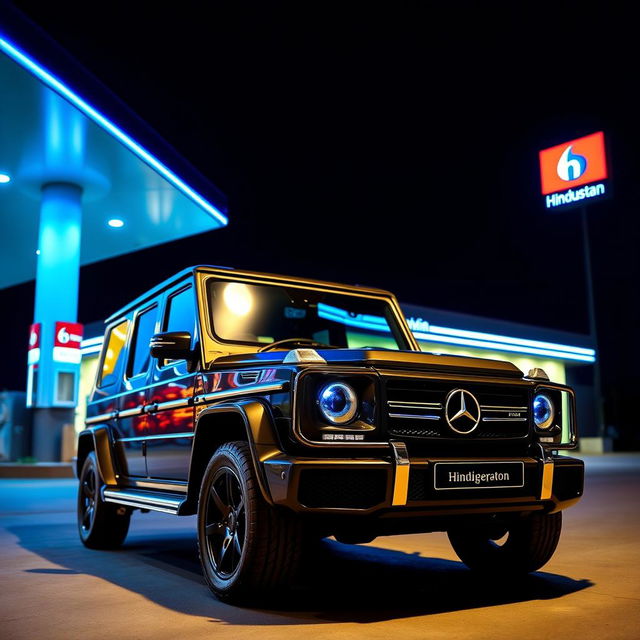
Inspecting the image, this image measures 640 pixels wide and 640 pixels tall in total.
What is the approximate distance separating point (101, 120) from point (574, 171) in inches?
1093

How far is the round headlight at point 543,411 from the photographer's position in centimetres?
505

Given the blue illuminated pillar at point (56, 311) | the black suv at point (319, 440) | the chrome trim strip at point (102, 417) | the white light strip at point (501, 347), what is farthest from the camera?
the white light strip at point (501, 347)

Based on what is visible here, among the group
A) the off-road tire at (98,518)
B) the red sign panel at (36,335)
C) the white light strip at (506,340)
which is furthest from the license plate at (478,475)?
the white light strip at (506,340)

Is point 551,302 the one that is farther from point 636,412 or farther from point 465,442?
point 465,442

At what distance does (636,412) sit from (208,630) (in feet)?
162

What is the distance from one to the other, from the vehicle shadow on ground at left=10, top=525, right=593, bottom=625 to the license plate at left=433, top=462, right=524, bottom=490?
0.71 m

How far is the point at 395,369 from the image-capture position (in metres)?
4.45

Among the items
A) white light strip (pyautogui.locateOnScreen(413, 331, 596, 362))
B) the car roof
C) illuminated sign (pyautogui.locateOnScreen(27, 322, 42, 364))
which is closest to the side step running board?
the car roof

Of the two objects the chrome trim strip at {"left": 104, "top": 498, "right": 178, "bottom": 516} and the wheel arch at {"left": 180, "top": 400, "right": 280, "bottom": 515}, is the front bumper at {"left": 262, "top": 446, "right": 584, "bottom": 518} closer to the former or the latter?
the wheel arch at {"left": 180, "top": 400, "right": 280, "bottom": 515}

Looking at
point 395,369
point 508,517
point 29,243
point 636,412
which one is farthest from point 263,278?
point 636,412

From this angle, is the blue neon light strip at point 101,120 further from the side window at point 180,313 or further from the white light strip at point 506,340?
the white light strip at point 506,340

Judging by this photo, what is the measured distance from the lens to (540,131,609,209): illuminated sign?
36969 millimetres

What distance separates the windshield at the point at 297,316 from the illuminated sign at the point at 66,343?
15.0 meters

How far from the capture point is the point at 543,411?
5090 mm
